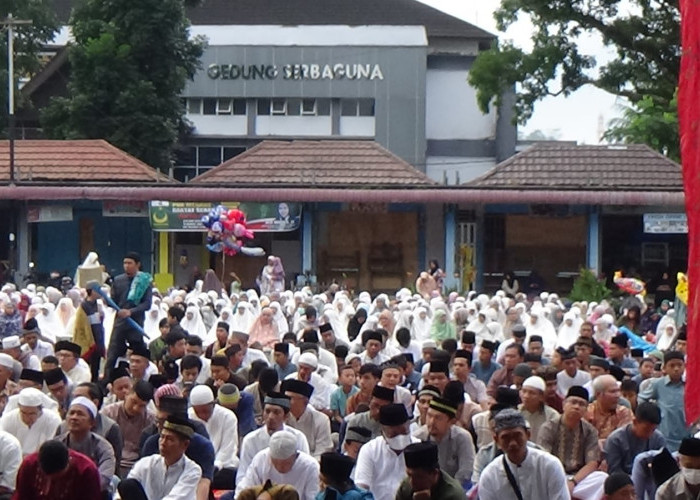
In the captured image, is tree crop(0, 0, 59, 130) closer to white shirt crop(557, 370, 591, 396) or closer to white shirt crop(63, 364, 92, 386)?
white shirt crop(63, 364, 92, 386)

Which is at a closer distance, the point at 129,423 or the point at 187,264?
the point at 129,423

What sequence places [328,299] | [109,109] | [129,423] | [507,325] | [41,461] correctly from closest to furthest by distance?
[41,461], [129,423], [507,325], [328,299], [109,109]

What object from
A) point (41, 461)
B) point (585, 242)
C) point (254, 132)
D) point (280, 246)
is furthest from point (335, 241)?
point (41, 461)

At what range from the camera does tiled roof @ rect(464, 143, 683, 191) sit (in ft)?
108

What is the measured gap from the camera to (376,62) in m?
48.7

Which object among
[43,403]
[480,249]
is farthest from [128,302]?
[480,249]

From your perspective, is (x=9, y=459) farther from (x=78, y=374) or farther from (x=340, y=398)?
(x=78, y=374)

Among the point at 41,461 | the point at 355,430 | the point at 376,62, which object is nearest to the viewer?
the point at 41,461

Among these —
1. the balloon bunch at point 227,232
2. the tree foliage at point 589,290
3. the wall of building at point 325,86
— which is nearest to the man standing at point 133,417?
the tree foliage at point 589,290

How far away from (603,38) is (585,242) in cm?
1209

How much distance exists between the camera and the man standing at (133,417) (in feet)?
36.6

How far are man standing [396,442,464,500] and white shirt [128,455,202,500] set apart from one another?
4.81 feet

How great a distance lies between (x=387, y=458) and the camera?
30.4 ft

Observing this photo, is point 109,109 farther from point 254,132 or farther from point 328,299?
point 328,299
